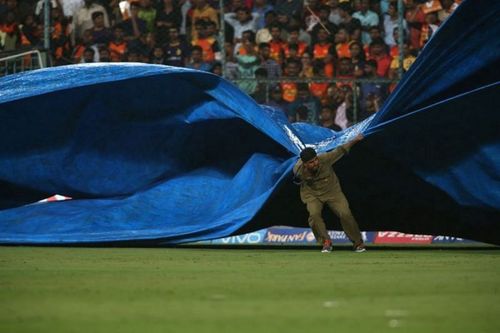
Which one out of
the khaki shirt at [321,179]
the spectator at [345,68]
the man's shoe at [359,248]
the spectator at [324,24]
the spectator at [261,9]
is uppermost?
the spectator at [261,9]

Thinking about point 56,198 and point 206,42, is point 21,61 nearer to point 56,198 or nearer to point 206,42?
point 56,198

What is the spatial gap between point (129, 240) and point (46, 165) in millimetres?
2208

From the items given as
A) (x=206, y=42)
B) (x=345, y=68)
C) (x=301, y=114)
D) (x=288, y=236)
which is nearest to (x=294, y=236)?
(x=288, y=236)

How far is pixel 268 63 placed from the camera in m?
18.3

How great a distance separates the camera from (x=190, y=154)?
16328 millimetres

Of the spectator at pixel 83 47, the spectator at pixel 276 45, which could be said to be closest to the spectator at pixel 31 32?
the spectator at pixel 83 47

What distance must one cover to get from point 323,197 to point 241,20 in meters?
5.90

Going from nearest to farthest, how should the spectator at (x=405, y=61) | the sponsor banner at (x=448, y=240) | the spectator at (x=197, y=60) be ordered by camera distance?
the sponsor banner at (x=448, y=240), the spectator at (x=405, y=61), the spectator at (x=197, y=60)

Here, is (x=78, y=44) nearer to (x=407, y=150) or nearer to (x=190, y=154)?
(x=190, y=154)

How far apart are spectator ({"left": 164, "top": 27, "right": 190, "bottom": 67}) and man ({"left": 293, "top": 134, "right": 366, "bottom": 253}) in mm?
4948

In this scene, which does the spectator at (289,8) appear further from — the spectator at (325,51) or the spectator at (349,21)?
the spectator at (349,21)

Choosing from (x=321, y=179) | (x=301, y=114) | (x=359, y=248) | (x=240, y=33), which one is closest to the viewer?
(x=321, y=179)

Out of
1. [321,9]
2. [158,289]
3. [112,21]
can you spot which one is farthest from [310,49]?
[158,289]

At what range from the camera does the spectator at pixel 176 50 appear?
60.3 ft
